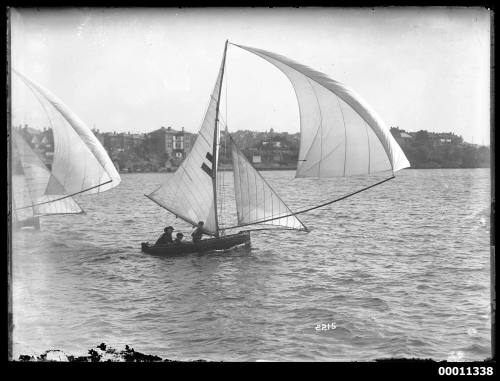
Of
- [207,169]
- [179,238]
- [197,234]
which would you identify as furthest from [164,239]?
[207,169]

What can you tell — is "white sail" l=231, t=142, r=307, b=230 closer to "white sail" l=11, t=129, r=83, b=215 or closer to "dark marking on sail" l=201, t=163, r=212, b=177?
"dark marking on sail" l=201, t=163, r=212, b=177

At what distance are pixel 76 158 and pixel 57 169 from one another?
1.34 feet

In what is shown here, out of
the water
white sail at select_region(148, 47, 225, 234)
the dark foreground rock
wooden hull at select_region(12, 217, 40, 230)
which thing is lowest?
the dark foreground rock

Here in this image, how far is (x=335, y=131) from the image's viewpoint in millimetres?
9523

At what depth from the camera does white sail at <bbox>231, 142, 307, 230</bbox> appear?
11406 millimetres

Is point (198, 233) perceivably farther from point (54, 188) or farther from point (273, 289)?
point (54, 188)

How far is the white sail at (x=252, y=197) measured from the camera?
11.4 meters

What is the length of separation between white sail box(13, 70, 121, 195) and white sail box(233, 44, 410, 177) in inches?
125

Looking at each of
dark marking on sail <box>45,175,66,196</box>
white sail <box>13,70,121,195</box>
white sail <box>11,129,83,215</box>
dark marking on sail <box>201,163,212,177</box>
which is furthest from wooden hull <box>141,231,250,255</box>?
dark marking on sail <box>45,175,66,196</box>

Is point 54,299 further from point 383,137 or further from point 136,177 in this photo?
point 383,137

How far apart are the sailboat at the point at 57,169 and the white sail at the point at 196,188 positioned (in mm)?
1221

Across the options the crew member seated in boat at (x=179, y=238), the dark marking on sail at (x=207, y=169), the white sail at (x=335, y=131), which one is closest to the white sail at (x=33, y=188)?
the crew member seated in boat at (x=179, y=238)

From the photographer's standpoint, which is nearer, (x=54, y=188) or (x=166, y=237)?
(x=54, y=188)
